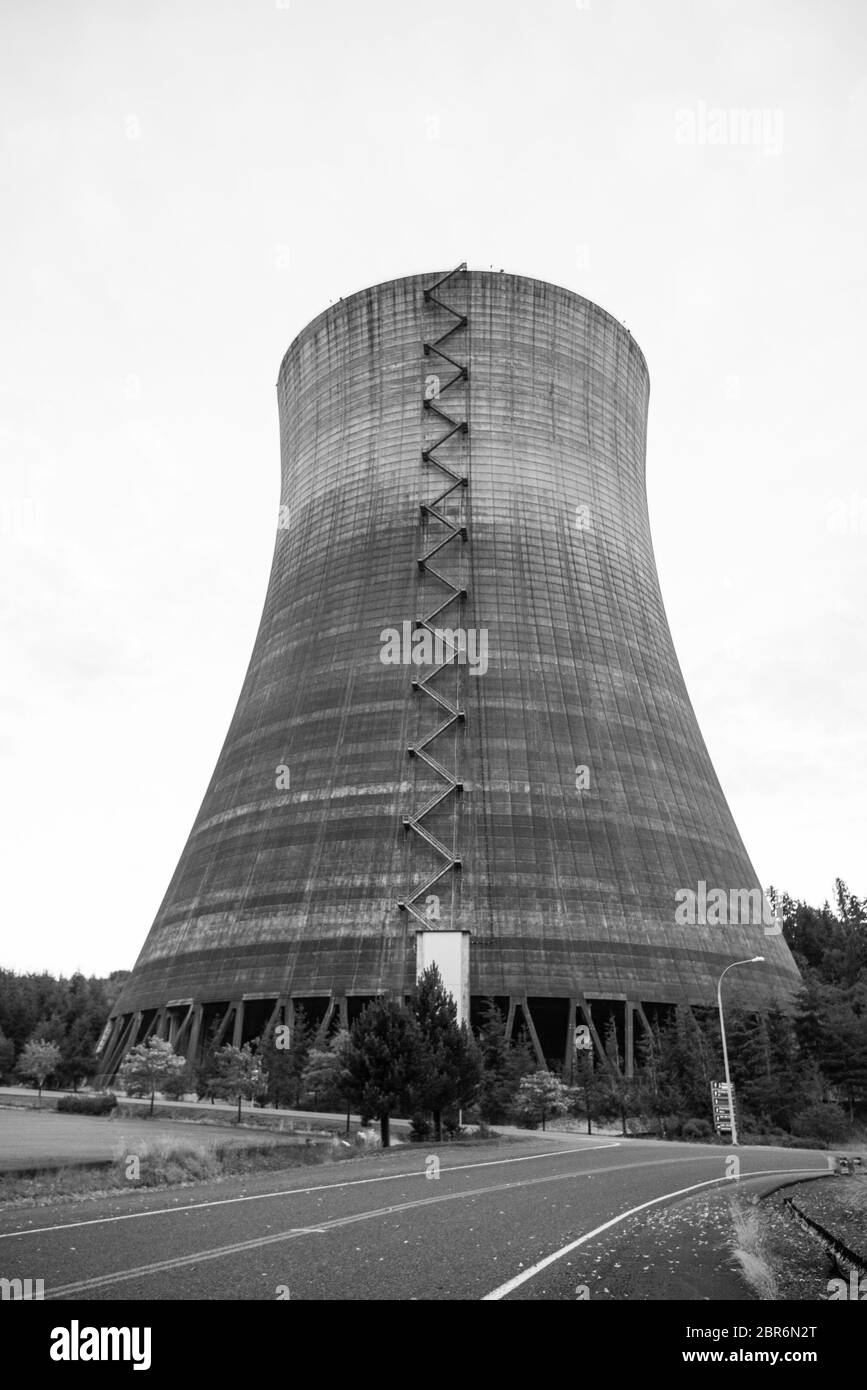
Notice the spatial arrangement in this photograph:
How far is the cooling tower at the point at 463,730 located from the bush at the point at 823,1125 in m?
4.07

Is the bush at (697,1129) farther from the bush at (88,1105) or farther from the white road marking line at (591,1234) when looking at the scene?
the bush at (88,1105)

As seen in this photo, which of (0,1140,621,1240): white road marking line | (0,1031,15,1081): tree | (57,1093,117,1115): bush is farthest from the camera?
(0,1031,15,1081): tree

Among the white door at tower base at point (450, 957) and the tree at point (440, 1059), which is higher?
the white door at tower base at point (450, 957)

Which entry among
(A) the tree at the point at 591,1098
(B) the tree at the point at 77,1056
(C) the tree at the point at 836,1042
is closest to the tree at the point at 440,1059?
(A) the tree at the point at 591,1098

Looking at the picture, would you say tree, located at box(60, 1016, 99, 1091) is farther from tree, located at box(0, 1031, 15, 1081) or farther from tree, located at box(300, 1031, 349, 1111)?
tree, located at box(300, 1031, 349, 1111)

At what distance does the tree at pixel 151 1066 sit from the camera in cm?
3022

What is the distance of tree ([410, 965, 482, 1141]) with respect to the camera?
21.0 m

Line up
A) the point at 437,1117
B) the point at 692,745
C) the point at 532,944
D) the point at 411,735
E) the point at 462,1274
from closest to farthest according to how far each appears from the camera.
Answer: the point at 462,1274 < the point at 437,1117 < the point at 532,944 < the point at 411,735 < the point at 692,745

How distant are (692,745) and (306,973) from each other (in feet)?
51.4

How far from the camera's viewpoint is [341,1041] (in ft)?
92.1

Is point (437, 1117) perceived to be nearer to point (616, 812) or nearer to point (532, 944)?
point (532, 944)

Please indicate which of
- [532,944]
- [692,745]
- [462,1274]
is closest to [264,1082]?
[532,944]

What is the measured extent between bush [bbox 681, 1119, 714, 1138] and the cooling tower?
3811mm

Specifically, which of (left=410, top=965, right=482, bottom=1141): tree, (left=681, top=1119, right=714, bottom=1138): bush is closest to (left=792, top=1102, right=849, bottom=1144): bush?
(left=681, top=1119, right=714, bottom=1138): bush
